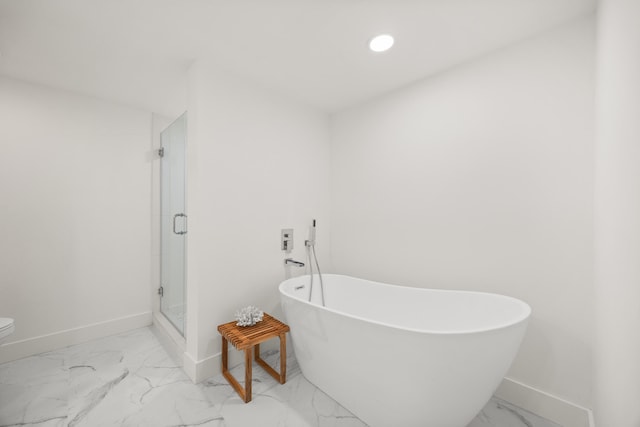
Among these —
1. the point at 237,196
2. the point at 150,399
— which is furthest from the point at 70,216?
the point at 150,399

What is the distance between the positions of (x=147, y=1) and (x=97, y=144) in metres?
1.67

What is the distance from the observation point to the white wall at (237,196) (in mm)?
1874

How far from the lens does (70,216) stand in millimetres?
2305

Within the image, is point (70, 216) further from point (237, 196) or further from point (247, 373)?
point (247, 373)

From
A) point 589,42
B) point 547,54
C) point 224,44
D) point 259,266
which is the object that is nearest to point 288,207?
point 259,266

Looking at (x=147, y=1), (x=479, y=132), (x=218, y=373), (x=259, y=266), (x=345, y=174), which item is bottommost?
(x=218, y=373)

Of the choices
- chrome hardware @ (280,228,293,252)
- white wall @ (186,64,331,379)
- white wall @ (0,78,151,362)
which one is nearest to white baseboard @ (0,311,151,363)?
white wall @ (0,78,151,362)

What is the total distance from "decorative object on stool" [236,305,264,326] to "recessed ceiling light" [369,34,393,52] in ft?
6.42

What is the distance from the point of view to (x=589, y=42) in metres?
1.42

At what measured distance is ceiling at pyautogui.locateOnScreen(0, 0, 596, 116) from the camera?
4.55 ft

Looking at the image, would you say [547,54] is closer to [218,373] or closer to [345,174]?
[345,174]

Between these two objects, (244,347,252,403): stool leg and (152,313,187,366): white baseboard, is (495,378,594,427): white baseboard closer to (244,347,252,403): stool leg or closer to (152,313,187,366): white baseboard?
(244,347,252,403): stool leg

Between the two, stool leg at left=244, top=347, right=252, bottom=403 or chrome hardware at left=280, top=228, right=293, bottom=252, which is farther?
chrome hardware at left=280, top=228, right=293, bottom=252

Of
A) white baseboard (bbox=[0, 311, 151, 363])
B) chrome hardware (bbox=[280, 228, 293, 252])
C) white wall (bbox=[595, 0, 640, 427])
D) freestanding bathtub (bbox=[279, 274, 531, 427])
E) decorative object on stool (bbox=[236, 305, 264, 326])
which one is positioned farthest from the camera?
chrome hardware (bbox=[280, 228, 293, 252])
